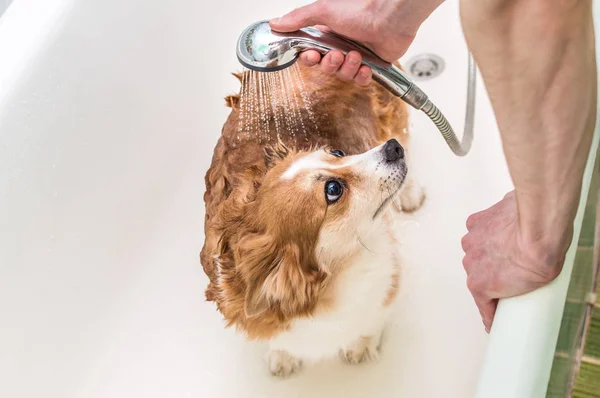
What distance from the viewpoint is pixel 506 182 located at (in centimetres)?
207

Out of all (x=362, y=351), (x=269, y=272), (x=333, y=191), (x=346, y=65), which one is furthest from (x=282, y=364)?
(x=346, y=65)

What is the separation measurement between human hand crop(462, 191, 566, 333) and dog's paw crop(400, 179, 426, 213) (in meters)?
0.75

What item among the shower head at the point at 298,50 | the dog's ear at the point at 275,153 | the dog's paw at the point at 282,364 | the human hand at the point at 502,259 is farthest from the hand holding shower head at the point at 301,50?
the dog's paw at the point at 282,364

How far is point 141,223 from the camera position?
6.98 ft

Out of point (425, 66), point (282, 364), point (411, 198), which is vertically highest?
point (425, 66)

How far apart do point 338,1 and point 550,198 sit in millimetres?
849

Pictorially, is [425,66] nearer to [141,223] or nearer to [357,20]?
[357,20]

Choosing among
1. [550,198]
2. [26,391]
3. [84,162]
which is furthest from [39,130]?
[550,198]

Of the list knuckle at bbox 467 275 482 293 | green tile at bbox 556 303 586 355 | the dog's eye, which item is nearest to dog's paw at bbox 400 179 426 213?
the dog's eye

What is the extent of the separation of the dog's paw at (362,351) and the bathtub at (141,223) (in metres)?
0.03

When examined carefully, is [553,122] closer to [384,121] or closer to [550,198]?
[550,198]

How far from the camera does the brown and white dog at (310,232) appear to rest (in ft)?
4.43

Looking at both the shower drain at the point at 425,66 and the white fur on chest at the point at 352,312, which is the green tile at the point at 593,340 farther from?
the shower drain at the point at 425,66

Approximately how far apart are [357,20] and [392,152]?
366 mm
